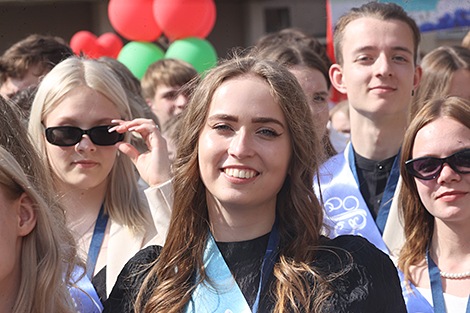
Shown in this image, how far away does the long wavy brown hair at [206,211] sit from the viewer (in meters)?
2.00

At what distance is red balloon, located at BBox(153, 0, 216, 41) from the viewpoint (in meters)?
5.94

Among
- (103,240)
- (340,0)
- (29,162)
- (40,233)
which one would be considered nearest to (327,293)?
(40,233)

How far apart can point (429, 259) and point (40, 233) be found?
1557mm

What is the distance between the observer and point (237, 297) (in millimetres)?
1970

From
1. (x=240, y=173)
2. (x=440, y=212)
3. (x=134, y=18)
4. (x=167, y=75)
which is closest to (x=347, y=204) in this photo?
(x=440, y=212)

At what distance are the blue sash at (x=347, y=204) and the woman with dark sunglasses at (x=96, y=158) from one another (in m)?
0.89

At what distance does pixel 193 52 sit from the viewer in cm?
608

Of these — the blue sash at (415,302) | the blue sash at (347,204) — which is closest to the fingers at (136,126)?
the blue sash at (347,204)

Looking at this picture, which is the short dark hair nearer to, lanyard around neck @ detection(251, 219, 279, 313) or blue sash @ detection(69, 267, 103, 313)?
blue sash @ detection(69, 267, 103, 313)

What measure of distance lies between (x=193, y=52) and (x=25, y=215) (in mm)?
4387

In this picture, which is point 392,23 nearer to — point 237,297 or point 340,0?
point 340,0

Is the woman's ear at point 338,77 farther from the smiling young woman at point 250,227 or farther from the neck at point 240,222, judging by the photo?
the neck at point 240,222

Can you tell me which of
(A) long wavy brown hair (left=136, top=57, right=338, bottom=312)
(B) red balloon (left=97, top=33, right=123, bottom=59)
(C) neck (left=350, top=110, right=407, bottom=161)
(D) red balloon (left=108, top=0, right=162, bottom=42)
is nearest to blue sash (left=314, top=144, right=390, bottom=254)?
(C) neck (left=350, top=110, right=407, bottom=161)

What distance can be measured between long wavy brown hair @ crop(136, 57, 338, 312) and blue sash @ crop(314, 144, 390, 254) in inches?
25.4
